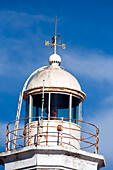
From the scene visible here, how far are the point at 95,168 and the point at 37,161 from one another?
233cm

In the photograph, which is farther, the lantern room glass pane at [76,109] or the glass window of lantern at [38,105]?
the lantern room glass pane at [76,109]

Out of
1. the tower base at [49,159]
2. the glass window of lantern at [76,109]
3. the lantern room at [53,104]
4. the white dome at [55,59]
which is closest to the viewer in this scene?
the tower base at [49,159]

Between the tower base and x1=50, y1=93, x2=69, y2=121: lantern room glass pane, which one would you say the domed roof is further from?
the tower base

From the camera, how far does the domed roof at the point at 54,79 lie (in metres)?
25.4

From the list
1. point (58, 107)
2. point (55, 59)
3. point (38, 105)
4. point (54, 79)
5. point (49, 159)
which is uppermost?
point (55, 59)

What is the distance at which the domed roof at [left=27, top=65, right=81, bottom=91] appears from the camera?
83.5 ft

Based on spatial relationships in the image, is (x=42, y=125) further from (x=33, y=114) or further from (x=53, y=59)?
(x=53, y=59)

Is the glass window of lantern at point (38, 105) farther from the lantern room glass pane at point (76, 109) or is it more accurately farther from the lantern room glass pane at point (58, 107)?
the lantern room glass pane at point (76, 109)

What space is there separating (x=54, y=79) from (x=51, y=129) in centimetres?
204

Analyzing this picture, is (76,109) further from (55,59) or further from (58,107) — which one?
(55,59)

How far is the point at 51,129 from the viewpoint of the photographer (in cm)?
2472

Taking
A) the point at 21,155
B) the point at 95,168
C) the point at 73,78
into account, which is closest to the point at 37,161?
the point at 21,155

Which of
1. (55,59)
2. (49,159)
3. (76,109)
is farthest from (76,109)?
(49,159)

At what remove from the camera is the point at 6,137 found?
80.9 ft
